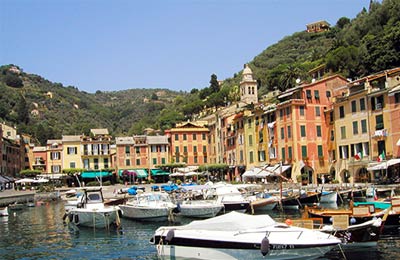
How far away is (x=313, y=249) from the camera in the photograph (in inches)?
805

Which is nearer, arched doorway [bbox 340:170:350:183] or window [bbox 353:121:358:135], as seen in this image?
window [bbox 353:121:358:135]

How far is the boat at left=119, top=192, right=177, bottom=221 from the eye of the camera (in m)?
40.8

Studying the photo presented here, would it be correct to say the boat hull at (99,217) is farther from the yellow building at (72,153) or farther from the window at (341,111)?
the yellow building at (72,153)

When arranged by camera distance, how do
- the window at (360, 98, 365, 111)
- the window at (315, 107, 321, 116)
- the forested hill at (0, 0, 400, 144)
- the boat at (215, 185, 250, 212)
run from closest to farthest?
the boat at (215, 185, 250, 212) < the window at (360, 98, 365, 111) < the window at (315, 107, 321, 116) < the forested hill at (0, 0, 400, 144)

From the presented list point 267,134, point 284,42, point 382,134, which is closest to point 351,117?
point 382,134

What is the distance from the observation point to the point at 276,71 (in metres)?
122

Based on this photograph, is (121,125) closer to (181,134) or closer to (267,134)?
(181,134)

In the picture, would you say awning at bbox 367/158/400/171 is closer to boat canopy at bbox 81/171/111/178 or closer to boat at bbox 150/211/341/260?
boat at bbox 150/211/341/260

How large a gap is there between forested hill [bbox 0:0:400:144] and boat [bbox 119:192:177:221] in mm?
52296

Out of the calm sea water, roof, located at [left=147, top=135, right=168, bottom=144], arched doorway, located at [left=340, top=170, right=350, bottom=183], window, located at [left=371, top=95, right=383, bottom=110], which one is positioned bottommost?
the calm sea water

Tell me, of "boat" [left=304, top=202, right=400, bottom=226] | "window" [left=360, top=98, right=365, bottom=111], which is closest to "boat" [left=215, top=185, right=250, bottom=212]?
"boat" [left=304, top=202, right=400, bottom=226]

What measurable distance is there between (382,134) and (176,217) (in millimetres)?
26500

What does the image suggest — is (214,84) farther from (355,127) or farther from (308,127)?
(355,127)

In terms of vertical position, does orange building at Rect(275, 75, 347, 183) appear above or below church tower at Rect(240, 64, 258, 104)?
below
